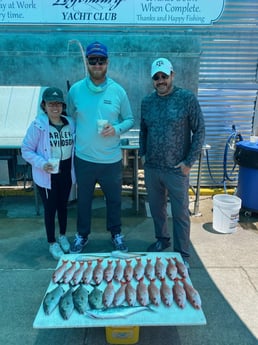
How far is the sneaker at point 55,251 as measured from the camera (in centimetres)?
361

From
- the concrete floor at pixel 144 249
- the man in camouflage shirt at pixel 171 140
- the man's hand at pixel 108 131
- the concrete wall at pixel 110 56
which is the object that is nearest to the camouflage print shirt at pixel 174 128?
the man in camouflage shirt at pixel 171 140

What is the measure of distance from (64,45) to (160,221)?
11.2ft

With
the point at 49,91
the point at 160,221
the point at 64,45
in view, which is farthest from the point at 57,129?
the point at 64,45

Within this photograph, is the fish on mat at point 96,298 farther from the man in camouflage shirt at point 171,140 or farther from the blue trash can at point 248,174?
the blue trash can at point 248,174

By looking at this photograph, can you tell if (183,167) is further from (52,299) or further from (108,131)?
(52,299)

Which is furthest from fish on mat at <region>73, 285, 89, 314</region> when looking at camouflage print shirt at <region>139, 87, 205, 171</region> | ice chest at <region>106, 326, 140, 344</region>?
camouflage print shirt at <region>139, 87, 205, 171</region>

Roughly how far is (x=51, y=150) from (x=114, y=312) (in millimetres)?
1756

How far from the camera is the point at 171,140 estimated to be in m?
3.08

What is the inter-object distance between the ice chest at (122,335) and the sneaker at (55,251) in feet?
4.58

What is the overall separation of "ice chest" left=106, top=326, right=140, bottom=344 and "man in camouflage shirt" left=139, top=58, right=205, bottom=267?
1174mm

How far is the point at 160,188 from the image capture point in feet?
11.2

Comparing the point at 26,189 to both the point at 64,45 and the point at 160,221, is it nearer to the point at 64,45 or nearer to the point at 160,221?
the point at 64,45

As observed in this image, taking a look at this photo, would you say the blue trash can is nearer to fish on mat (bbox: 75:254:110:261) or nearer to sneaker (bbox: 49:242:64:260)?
fish on mat (bbox: 75:254:110:261)

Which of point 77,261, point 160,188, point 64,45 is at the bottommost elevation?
point 77,261
